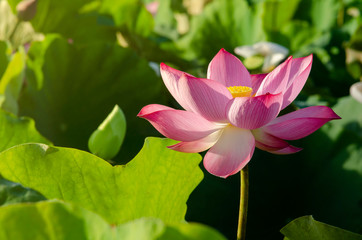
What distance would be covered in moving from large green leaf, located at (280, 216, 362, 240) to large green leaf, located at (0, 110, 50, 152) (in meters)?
0.36

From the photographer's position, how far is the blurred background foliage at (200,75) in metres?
0.79

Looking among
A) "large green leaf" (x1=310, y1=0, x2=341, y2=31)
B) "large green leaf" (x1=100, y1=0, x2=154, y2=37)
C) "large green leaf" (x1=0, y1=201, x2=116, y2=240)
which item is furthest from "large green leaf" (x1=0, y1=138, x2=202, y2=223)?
"large green leaf" (x1=310, y1=0, x2=341, y2=31)

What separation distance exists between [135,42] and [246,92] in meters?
0.91

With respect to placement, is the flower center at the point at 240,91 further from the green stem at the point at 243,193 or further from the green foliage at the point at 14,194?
the green foliage at the point at 14,194

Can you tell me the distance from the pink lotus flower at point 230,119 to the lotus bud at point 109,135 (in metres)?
0.19

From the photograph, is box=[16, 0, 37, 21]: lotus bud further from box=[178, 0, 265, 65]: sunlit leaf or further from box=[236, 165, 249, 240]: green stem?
box=[236, 165, 249, 240]: green stem

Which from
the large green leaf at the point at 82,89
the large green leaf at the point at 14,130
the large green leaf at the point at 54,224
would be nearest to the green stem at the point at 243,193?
the large green leaf at the point at 54,224

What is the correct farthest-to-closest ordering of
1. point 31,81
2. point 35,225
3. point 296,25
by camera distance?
point 296,25 → point 31,81 → point 35,225

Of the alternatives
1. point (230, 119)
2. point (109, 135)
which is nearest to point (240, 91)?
point (230, 119)

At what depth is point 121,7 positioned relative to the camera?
146 cm

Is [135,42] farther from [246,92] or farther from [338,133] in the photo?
[246,92]

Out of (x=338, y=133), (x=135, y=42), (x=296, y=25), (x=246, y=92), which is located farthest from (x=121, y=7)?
(x=246, y=92)

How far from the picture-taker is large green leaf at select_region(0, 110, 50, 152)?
65 centimetres

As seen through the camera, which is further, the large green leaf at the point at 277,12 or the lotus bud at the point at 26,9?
the large green leaf at the point at 277,12
